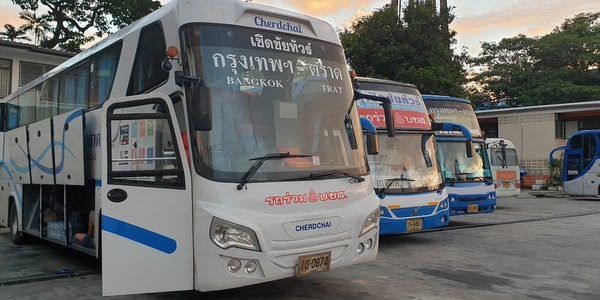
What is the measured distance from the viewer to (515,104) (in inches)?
1457

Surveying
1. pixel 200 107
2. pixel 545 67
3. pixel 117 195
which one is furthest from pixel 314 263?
pixel 545 67

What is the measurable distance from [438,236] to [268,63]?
6.89 meters

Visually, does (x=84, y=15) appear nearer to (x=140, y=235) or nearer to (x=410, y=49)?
(x=410, y=49)

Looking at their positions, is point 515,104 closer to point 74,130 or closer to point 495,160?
point 495,160

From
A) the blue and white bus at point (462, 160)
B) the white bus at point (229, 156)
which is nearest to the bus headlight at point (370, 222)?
the white bus at point (229, 156)

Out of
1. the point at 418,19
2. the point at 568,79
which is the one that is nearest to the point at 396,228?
the point at 418,19

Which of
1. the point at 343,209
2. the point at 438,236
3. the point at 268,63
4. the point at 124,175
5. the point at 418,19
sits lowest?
the point at 438,236

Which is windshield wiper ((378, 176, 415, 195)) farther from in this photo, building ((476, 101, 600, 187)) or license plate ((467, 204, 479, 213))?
building ((476, 101, 600, 187))

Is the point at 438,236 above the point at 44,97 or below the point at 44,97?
below

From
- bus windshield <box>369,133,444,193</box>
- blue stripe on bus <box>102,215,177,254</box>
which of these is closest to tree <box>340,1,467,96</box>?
bus windshield <box>369,133,444,193</box>

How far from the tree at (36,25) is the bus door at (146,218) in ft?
78.0

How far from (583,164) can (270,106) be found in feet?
67.4

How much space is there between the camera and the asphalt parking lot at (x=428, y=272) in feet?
19.7

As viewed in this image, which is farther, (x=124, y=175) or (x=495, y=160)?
(x=495, y=160)
